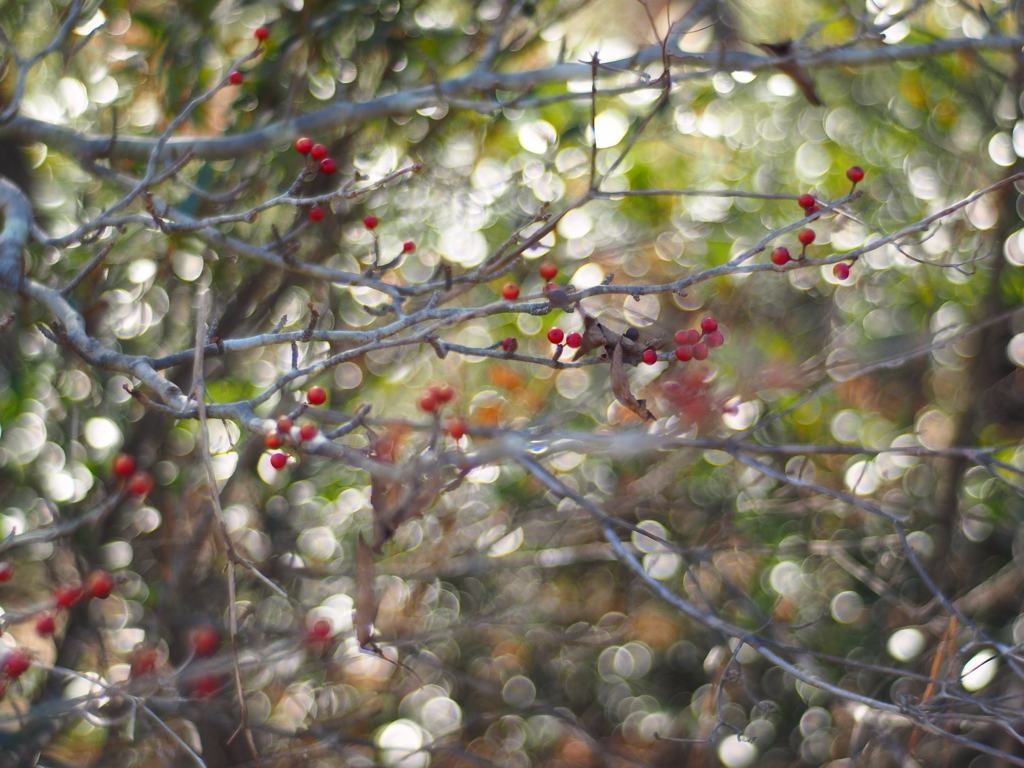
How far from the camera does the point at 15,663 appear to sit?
190cm

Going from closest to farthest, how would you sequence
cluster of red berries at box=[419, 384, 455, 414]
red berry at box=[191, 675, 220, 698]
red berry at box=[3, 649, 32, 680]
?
1. cluster of red berries at box=[419, 384, 455, 414]
2. red berry at box=[3, 649, 32, 680]
3. red berry at box=[191, 675, 220, 698]

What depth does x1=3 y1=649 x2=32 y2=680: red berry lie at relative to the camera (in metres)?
1.89

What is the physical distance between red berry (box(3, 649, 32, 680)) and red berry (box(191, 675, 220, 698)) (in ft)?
2.91

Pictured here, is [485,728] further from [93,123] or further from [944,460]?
[93,123]

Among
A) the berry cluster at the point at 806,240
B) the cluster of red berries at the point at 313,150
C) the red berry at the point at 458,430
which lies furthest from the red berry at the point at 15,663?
the berry cluster at the point at 806,240

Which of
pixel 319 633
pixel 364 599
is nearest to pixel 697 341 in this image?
pixel 364 599

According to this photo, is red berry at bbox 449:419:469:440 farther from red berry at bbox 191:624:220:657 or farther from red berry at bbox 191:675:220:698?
red berry at bbox 191:675:220:698

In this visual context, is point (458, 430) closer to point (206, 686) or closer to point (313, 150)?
point (313, 150)

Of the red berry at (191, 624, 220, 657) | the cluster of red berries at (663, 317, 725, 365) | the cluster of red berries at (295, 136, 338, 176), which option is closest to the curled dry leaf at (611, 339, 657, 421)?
the cluster of red berries at (663, 317, 725, 365)

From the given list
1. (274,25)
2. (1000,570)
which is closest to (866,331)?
(1000,570)

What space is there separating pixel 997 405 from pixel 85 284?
4.13 meters

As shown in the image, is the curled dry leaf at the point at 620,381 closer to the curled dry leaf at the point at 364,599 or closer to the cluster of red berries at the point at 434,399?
the cluster of red berries at the point at 434,399

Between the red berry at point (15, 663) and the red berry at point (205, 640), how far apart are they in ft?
2.13

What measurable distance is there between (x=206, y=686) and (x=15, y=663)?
42.0 inches
